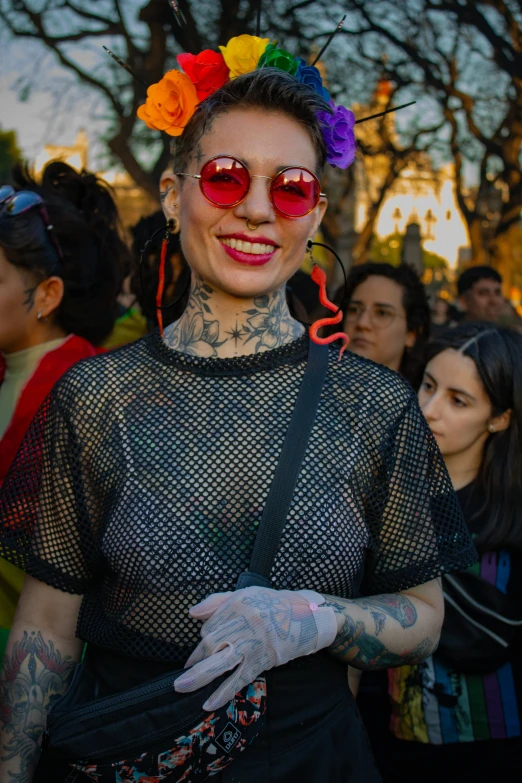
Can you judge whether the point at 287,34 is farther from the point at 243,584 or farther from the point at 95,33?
the point at 243,584

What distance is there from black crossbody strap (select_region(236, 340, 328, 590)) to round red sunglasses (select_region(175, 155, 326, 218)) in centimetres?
38

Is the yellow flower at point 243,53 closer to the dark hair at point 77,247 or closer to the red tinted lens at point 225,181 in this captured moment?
the red tinted lens at point 225,181

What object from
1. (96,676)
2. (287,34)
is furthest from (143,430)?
(287,34)

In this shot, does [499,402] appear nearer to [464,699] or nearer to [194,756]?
[464,699]

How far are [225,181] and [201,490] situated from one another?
70cm

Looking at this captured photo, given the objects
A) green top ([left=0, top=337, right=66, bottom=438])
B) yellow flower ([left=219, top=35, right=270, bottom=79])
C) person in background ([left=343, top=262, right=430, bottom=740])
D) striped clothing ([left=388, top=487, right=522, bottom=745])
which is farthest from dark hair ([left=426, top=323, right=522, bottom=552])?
yellow flower ([left=219, top=35, right=270, bottom=79])

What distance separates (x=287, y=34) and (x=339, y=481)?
781 centimetres

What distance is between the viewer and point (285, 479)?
1.80 meters

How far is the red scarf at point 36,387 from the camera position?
2.80 meters

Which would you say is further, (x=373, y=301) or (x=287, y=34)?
(x=287, y=34)

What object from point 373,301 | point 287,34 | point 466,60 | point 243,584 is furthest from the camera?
point 466,60

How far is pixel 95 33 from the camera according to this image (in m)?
8.75

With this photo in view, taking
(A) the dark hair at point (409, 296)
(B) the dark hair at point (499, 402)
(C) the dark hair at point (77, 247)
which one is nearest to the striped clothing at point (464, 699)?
(B) the dark hair at point (499, 402)

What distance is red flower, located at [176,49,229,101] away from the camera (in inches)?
78.8
